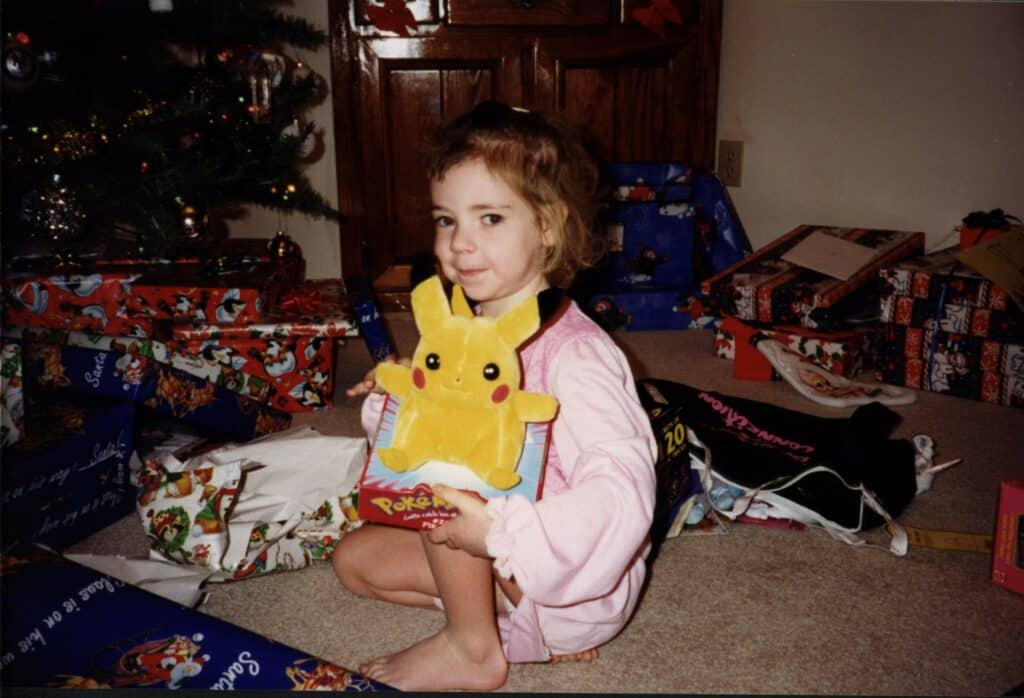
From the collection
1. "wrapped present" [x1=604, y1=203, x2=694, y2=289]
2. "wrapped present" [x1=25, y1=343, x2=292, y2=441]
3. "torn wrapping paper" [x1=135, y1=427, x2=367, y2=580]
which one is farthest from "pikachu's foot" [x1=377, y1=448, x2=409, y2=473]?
"wrapped present" [x1=604, y1=203, x2=694, y2=289]

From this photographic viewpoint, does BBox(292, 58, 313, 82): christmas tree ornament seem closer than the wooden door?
Yes

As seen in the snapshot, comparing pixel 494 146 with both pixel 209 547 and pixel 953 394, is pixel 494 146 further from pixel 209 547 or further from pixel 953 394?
pixel 953 394

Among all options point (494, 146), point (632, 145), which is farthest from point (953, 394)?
point (494, 146)

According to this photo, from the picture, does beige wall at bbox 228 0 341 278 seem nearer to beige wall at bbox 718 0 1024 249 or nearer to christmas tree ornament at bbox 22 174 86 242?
christmas tree ornament at bbox 22 174 86 242

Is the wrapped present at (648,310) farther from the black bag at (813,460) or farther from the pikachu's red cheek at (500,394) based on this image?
the pikachu's red cheek at (500,394)

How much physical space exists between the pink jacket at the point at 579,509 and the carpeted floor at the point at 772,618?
0.09 meters

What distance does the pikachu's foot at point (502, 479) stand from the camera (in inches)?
29.0

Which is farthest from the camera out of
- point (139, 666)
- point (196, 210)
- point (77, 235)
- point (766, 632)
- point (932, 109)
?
point (932, 109)

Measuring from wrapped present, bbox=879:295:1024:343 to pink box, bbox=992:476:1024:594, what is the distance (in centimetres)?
68

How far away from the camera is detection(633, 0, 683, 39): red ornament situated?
7.66 ft

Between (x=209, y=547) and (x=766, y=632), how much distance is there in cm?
71

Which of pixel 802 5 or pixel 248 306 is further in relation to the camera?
pixel 802 5

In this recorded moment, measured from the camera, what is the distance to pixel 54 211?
1467 mm

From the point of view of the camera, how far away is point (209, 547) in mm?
1054
